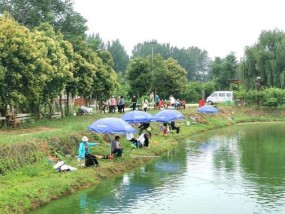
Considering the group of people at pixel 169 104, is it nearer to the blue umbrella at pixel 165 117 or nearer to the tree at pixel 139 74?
the tree at pixel 139 74

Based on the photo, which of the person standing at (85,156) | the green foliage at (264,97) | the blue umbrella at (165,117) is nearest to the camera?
the person standing at (85,156)

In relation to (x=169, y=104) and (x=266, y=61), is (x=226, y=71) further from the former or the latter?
(x=169, y=104)

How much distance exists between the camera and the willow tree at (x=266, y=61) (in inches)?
2504

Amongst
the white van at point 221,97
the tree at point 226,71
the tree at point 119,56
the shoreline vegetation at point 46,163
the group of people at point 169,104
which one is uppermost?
the tree at point 119,56

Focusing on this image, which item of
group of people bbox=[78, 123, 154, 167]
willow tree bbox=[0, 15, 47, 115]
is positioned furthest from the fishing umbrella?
willow tree bbox=[0, 15, 47, 115]

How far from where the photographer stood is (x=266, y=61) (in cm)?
6394

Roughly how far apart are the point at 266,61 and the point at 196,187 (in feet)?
152

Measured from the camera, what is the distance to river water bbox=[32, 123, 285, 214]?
17562mm

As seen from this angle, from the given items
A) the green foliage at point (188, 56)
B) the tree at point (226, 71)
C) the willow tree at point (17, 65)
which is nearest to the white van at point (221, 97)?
the tree at point (226, 71)

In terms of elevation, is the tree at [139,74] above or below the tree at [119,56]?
below

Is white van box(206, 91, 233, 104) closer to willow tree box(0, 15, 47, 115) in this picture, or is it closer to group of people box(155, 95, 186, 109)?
group of people box(155, 95, 186, 109)

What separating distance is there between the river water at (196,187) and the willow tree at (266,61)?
33.1 m

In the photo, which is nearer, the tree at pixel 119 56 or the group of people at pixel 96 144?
the group of people at pixel 96 144

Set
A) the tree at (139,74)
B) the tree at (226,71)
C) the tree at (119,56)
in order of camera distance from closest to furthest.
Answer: the tree at (139,74) < the tree at (226,71) < the tree at (119,56)
